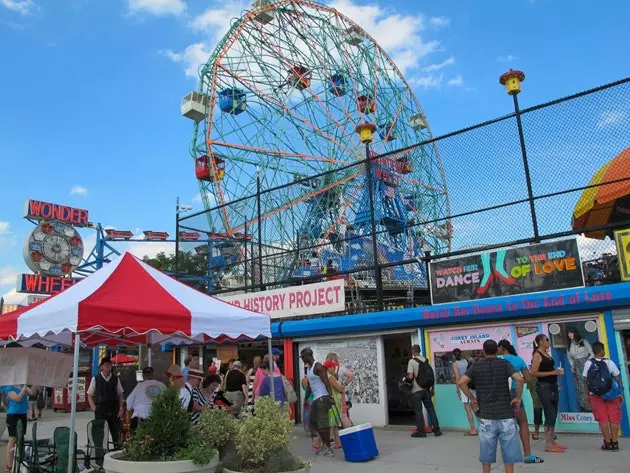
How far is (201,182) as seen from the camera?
30.3 m

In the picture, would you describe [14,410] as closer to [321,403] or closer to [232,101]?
[321,403]

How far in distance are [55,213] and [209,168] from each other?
15.4 meters

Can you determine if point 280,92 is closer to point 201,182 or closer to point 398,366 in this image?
point 201,182

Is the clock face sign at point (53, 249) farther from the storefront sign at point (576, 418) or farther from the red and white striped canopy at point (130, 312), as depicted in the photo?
the storefront sign at point (576, 418)

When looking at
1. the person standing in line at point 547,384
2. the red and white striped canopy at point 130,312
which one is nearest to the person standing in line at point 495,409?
the person standing in line at point 547,384

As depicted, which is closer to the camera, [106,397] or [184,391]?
[184,391]

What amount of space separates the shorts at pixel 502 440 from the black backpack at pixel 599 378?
8.36 feet

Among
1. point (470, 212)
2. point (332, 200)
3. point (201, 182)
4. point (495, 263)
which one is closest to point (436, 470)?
point (495, 263)

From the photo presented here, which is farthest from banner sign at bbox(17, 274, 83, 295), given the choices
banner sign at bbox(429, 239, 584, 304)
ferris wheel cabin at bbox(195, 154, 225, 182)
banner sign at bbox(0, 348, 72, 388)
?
banner sign at bbox(429, 239, 584, 304)

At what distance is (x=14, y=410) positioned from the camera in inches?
289

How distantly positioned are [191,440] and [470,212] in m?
7.37

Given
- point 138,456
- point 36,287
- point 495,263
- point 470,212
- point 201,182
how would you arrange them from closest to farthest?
point 138,456 < point 495,263 < point 470,212 < point 201,182 < point 36,287

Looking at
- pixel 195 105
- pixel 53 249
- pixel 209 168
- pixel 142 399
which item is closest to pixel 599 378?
pixel 142 399

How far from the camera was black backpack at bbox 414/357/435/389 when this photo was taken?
975 centimetres
